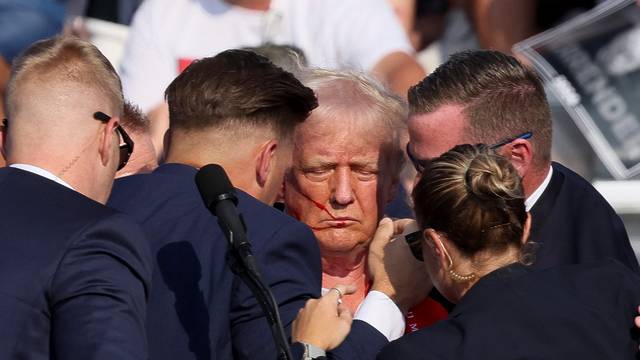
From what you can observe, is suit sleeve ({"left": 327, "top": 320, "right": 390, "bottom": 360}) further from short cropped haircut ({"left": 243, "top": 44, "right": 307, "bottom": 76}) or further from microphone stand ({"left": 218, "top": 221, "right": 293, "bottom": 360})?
short cropped haircut ({"left": 243, "top": 44, "right": 307, "bottom": 76})

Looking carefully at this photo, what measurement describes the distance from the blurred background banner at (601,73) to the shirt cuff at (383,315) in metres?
2.32

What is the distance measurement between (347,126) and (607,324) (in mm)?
1073

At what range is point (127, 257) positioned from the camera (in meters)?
2.85

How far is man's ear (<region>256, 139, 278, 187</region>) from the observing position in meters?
3.34

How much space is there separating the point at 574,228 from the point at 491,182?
0.62 m

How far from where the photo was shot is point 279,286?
314cm

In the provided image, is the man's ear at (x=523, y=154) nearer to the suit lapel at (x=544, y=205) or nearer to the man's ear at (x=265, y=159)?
the suit lapel at (x=544, y=205)

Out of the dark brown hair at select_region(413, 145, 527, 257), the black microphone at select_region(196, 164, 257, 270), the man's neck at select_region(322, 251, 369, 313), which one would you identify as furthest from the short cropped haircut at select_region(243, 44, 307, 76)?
the black microphone at select_region(196, 164, 257, 270)

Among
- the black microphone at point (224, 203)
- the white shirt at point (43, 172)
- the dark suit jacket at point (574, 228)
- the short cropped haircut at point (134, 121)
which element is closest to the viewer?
the black microphone at point (224, 203)

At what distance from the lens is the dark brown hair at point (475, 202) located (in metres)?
3.07

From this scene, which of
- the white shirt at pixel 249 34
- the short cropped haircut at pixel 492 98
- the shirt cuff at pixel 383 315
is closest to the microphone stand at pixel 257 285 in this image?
the shirt cuff at pixel 383 315

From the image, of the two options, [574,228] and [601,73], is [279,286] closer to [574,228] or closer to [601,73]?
[574,228]

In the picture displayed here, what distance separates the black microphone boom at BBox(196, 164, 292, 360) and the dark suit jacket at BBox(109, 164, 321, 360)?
0.29 metres

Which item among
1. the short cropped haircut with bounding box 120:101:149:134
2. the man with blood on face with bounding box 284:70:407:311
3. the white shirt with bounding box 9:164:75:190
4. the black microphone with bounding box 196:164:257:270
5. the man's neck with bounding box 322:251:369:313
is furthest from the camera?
the short cropped haircut with bounding box 120:101:149:134
